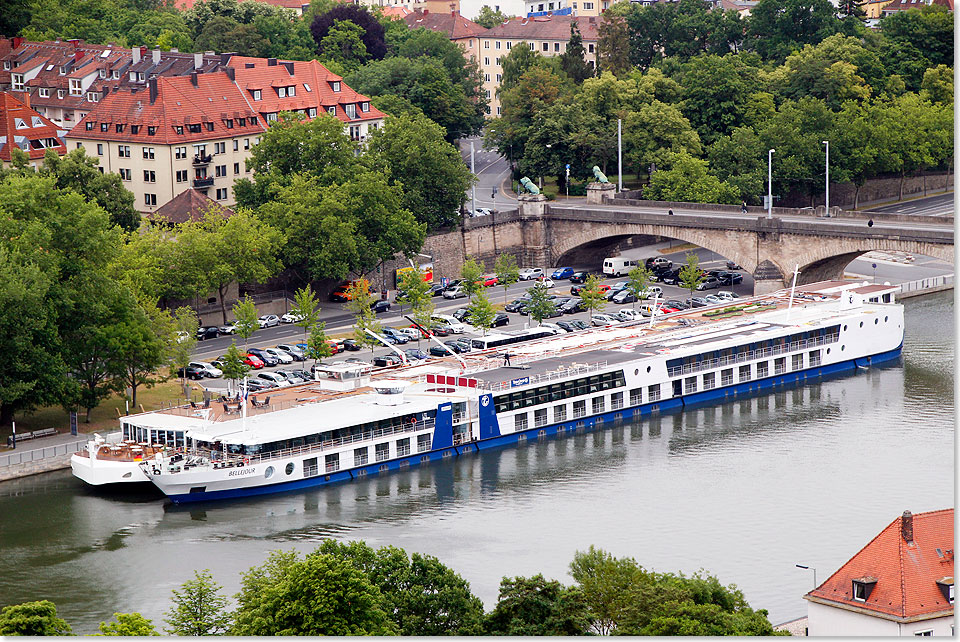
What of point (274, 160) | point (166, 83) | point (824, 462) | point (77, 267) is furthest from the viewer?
point (166, 83)

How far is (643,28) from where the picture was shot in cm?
14400

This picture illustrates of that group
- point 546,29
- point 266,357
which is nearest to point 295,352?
point 266,357

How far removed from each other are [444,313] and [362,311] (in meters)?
5.88

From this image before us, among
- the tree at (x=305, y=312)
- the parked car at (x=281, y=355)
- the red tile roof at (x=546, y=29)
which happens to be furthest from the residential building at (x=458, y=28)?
the parked car at (x=281, y=355)

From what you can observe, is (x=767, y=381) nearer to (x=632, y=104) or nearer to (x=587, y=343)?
(x=587, y=343)

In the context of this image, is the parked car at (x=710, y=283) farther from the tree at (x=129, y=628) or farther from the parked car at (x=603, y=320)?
the tree at (x=129, y=628)

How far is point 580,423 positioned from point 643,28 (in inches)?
2860

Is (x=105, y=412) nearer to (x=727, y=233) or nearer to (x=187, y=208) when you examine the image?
(x=187, y=208)

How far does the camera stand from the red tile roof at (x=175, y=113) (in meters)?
108

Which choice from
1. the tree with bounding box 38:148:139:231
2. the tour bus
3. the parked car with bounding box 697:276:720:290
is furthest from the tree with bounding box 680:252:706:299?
the tree with bounding box 38:148:139:231

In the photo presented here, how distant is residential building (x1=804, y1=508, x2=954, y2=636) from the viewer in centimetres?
4328

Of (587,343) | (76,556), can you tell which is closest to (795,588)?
(76,556)

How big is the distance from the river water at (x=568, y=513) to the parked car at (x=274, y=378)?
A: 10.3 meters

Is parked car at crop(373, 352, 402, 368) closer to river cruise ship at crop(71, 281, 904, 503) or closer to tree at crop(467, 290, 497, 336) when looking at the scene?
river cruise ship at crop(71, 281, 904, 503)
